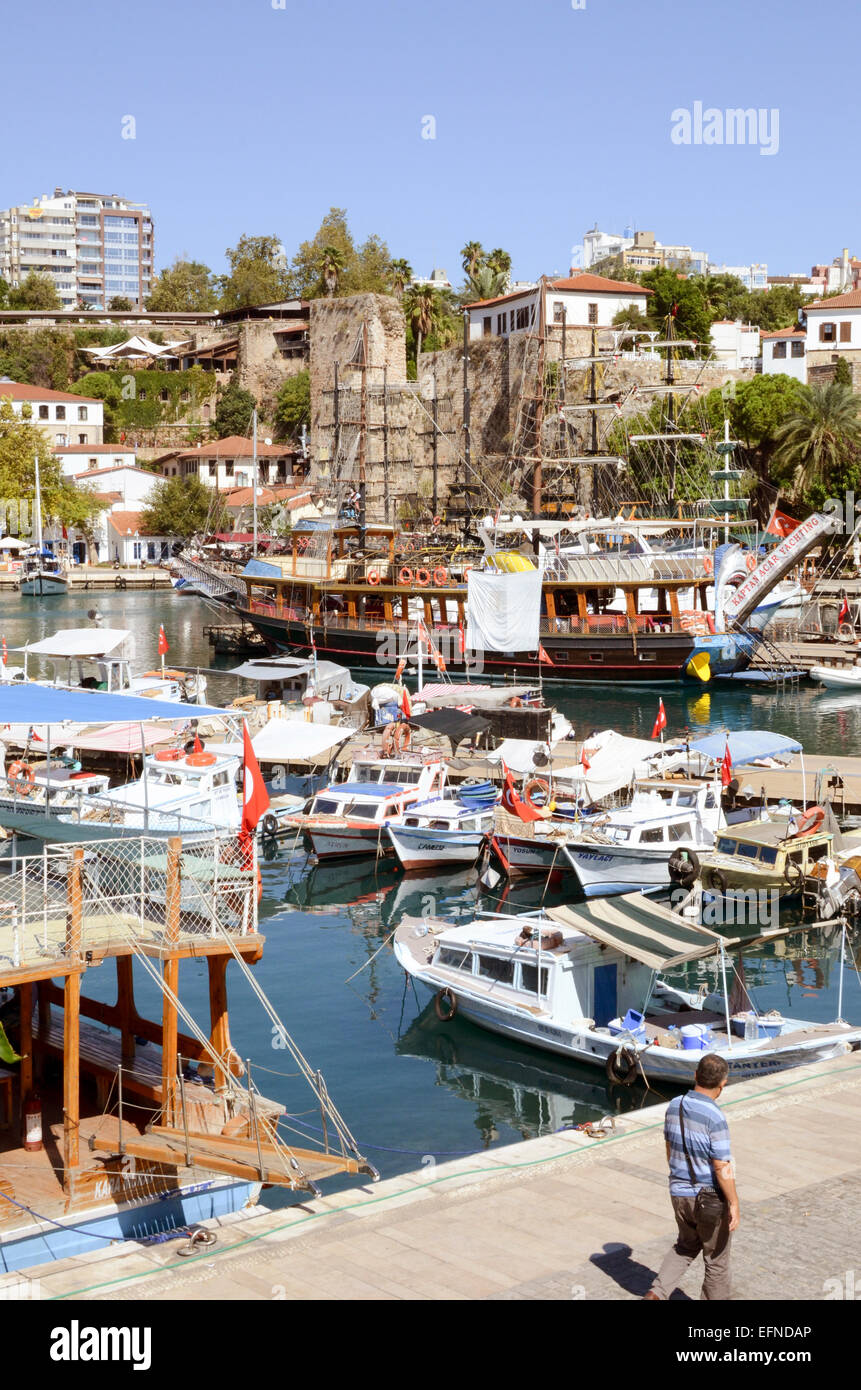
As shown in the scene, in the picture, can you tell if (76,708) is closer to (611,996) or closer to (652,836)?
(611,996)

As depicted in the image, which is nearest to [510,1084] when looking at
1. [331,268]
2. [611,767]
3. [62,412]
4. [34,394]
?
[611,767]

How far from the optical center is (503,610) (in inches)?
2106

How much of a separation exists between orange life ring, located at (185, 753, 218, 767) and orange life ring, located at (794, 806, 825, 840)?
11121 mm

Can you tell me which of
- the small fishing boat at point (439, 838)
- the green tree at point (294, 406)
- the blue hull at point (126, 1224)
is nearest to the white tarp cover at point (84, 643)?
the small fishing boat at point (439, 838)

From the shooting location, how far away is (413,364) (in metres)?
104

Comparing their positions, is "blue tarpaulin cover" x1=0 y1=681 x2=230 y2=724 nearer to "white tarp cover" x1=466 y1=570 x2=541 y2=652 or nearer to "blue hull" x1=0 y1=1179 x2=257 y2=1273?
"blue hull" x1=0 y1=1179 x2=257 y2=1273

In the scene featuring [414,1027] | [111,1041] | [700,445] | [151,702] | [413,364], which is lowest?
[414,1027]

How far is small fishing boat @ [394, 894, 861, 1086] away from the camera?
57.6 feet

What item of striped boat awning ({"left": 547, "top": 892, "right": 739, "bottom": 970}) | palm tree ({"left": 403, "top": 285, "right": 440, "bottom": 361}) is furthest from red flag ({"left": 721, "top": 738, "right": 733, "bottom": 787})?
palm tree ({"left": 403, "top": 285, "right": 440, "bottom": 361})

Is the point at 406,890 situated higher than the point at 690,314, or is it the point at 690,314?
the point at 690,314
